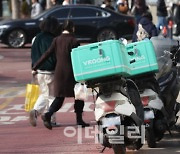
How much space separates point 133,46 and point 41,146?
1.90 m

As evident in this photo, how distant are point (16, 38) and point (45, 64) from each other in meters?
16.1

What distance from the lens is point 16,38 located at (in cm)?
2797

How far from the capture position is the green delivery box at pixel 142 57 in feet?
31.5

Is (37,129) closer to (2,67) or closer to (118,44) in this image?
(118,44)

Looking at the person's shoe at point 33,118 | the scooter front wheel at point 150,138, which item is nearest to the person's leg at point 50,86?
the person's shoe at point 33,118

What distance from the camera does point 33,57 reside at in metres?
12.1

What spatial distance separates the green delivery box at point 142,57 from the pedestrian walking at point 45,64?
8.07 feet

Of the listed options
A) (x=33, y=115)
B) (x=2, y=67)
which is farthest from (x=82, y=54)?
(x=2, y=67)

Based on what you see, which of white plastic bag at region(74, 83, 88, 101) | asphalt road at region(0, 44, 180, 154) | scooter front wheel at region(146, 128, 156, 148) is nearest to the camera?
white plastic bag at region(74, 83, 88, 101)

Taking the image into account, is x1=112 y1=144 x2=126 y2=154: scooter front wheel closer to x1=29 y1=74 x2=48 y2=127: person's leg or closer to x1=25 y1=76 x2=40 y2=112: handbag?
x1=29 y1=74 x2=48 y2=127: person's leg

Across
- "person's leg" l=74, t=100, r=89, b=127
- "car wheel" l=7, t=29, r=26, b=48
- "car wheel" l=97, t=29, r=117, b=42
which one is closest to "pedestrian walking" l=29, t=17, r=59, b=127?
"person's leg" l=74, t=100, r=89, b=127

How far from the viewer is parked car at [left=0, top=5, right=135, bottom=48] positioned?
2778 centimetres

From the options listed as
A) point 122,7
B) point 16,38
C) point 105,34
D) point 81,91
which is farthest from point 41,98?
point 122,7

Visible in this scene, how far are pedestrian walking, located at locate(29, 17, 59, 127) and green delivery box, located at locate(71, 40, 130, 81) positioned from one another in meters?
3.13
